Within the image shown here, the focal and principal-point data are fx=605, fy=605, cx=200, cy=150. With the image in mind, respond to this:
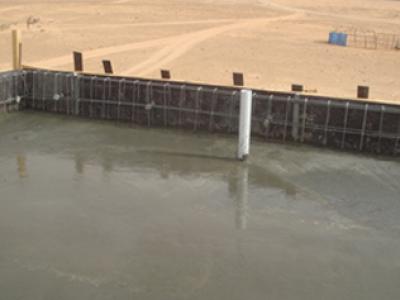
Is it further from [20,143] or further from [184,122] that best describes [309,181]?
[20,143]

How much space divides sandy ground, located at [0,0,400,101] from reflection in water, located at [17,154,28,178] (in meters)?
8.90

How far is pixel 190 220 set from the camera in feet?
30.6

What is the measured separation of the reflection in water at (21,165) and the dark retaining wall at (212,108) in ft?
10.6

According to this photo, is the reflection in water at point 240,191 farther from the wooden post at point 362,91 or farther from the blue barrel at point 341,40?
the blue barrel at point 341,40

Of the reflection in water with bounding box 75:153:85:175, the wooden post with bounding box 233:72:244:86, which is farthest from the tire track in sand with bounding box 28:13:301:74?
the reflection in water with bounding box 75:153:85:175

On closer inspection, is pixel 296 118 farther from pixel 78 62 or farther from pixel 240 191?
pixel 78 62

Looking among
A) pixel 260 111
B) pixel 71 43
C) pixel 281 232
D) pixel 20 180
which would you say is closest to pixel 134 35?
pixel 71 43

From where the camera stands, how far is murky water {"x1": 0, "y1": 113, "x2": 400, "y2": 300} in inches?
301

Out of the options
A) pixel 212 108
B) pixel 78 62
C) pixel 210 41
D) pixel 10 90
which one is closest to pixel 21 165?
pixel 10 90

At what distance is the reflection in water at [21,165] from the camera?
1101 centimetres

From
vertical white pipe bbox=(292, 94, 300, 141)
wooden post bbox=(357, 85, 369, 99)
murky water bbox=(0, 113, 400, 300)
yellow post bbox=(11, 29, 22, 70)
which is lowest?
murky water bbox=(0, 113, 400, 300)

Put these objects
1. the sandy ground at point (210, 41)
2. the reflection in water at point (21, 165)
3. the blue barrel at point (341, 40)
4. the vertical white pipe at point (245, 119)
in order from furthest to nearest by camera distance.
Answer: the blue barrel at point (341, 40)
the sandy ground at point (210, 41)
the vertical white pipe at point (245, 119)
the reflection in water at point (21, 165)

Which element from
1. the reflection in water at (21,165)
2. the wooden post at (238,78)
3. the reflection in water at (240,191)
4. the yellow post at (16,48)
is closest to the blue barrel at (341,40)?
the wooden post at (238,78)

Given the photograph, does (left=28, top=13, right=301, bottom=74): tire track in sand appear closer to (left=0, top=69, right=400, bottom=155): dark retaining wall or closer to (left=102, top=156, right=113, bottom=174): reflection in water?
(left=0, top=69, right=400, bottom=155): dark retaining wall
